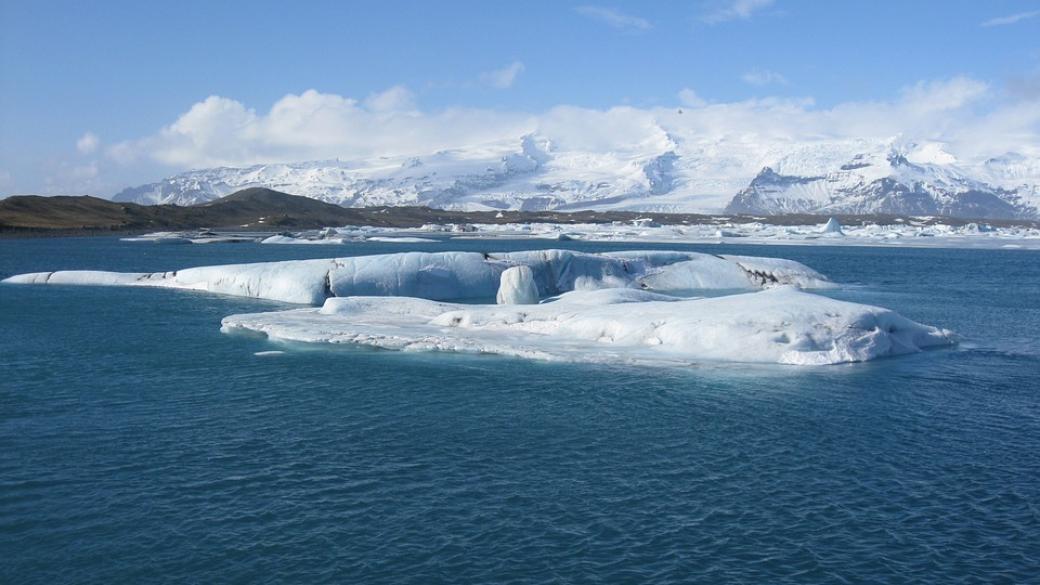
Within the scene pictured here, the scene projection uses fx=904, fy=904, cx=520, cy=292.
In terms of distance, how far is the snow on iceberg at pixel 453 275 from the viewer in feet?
119

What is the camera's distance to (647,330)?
2386 cm

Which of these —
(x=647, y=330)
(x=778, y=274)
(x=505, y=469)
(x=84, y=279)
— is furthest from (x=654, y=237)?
(x=505, y=469)

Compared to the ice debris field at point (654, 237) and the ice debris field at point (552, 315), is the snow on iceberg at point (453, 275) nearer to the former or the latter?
the ice debris field at point (552, 315)

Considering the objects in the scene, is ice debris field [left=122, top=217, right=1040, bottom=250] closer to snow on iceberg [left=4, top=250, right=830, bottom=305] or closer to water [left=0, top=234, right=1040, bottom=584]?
snow on iceberg [left=4, top=250, right=830, bottom=305]

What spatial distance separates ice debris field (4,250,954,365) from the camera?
22531mm

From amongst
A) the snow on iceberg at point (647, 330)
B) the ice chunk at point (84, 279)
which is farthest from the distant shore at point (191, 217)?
the snow on iceberg at point (647, 330)

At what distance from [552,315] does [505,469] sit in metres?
12.7

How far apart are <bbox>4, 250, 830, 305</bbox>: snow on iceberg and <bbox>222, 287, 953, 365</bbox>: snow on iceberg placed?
786 cm

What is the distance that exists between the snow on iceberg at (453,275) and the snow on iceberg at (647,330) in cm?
786

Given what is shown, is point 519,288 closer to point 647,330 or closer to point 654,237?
point 647,330

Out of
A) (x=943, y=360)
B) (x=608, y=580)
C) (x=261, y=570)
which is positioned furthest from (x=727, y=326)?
(x=261, y=570)

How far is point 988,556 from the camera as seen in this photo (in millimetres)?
10922

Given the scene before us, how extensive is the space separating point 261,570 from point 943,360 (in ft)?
62.2

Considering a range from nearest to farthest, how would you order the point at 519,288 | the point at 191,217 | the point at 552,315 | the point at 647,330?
the point at 647,330, the point at 552,315, the point at 519,288, the point at 191,217
